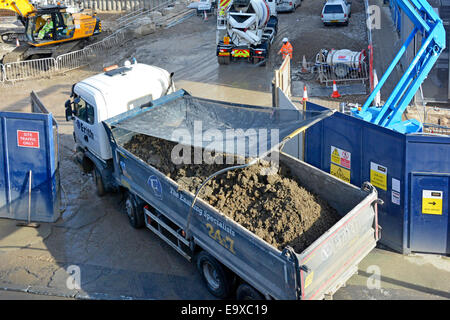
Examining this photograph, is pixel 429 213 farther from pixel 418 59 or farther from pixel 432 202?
pixel 418 59

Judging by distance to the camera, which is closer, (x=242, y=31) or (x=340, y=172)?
(x=340, y=172)

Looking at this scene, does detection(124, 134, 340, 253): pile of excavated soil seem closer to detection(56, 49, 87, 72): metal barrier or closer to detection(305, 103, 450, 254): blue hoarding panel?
detection(305, 103, 450, 254): blue hoarding panel

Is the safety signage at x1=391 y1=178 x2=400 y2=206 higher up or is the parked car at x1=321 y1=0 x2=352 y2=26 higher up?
the parked car at x1=321 y1=0 x2=352 y2=26

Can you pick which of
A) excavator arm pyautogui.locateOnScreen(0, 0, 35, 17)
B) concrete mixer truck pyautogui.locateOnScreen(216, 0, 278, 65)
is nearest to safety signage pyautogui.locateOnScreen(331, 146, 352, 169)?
concrete mixer truck pyautogui.locateOnScreen(216, 0, 278, 65)

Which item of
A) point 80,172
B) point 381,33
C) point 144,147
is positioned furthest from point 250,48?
point 144,147

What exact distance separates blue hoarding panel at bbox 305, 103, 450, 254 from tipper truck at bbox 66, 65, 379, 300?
3.44 feet

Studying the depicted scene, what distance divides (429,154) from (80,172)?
8.16 metres

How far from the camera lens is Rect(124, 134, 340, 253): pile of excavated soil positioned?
730 centimetres

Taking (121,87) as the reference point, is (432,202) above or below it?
below

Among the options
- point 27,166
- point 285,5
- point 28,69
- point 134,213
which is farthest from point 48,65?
point 285,5

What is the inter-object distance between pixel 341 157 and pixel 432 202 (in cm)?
186

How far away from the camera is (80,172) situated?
12.5 metres

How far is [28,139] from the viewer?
10078mm

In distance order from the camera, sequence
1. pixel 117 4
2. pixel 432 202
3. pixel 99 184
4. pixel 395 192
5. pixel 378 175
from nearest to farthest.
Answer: pixel 432 202 → pixel 395 192 → pixel 378 175 → pixel 99 184 → pixel 117 4
